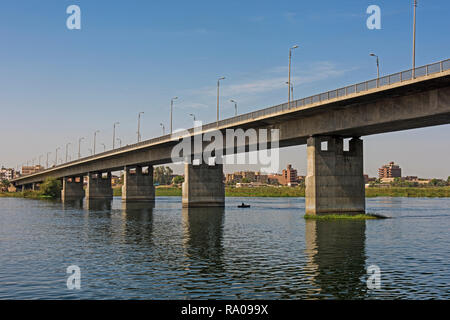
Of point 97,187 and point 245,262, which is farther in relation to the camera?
point 97,187

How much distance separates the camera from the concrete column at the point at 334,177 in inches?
2334

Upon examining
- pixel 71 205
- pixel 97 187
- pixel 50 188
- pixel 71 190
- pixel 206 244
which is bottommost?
pixel 71 205

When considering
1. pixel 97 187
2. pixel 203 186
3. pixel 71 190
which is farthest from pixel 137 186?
→ pixel 71 190

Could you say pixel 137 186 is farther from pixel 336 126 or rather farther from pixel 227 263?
pixel 227 263

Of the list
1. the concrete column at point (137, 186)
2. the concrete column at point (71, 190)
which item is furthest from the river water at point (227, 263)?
the concrete column at point (71, 190)

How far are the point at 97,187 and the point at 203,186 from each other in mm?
65624

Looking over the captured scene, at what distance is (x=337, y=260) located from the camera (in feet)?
93.2

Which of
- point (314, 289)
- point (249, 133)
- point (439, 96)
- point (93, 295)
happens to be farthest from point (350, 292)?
point (249, 133)

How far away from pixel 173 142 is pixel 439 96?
55.9 meters

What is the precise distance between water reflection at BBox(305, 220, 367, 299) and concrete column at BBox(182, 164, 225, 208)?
144ft

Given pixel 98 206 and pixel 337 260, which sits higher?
pixel 337 260

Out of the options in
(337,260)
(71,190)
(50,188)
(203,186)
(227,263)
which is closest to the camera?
(227,263)

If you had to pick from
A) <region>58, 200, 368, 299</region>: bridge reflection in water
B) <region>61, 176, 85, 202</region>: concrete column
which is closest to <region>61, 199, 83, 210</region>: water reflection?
<region>61, 176, 85, 202</region>: concrete column

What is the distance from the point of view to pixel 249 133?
70.6 metres
